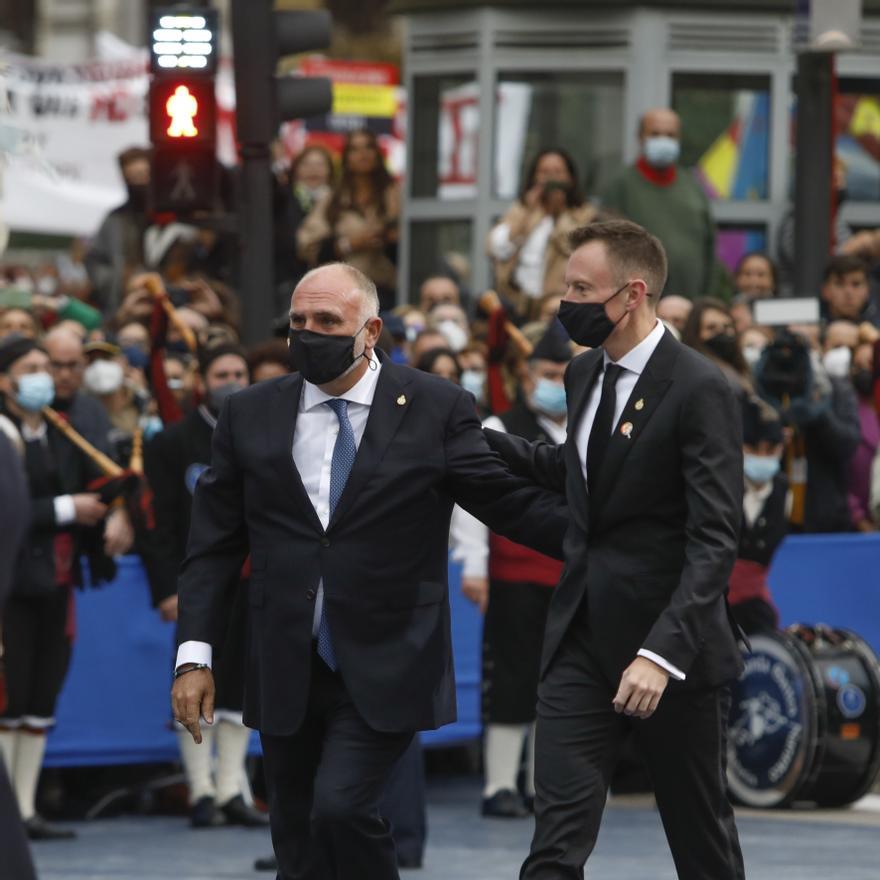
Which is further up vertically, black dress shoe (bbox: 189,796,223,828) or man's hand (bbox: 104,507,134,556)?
man's hand (bbox: 104,507,134,556)

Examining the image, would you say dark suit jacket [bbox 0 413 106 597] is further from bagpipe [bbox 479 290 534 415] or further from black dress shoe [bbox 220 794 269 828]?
bagpipe [bbox 479 290 534 415]

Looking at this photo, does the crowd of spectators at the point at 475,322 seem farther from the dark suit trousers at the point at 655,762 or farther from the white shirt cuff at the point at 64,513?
the dark suit trousers at the point at 655,762

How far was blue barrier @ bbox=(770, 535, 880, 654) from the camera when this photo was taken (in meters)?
13.2

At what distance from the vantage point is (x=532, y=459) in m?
7.63

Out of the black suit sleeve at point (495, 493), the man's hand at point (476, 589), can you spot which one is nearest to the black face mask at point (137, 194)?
the man's hand at point (476, 589)

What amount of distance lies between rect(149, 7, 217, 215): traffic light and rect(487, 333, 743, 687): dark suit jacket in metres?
5.21

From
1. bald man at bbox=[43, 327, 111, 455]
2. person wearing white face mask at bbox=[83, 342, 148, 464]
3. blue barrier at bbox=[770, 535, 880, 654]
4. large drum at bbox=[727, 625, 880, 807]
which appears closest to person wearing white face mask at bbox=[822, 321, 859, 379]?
blue barrier at bbox=[770, 535, 880, 654]

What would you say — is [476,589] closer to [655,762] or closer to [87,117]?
[655,762]

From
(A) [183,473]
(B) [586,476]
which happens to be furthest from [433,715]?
(A) [183,473]

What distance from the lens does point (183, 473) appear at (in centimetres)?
1138

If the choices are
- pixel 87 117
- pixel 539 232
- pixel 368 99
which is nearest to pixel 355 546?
pixel 539 232

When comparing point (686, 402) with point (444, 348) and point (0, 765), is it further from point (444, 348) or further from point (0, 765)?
point (444, 348)

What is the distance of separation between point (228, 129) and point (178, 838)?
50.2 ft

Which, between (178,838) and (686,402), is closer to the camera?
(686,402)
